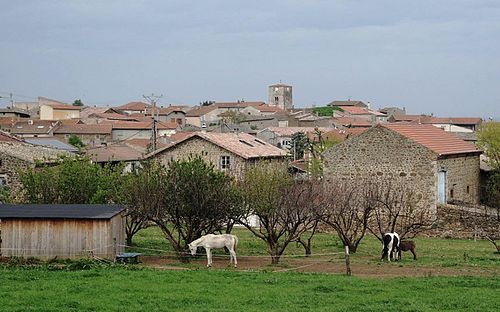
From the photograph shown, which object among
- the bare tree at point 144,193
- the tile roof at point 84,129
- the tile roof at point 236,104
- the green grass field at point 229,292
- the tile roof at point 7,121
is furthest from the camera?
the tile roof at point 236,104

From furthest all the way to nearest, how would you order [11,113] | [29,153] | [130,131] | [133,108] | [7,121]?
[133,108] < [11,113] < [7,121] < [130,131] < [29,153]

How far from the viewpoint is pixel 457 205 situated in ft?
143

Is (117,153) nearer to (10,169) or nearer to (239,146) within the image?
(239,146)

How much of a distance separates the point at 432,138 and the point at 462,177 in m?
3.22

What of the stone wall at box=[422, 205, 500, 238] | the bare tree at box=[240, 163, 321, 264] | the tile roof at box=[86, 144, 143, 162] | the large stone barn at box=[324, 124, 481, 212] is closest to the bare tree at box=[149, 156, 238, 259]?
the bare tree at box=[240, 163, 321, 264]

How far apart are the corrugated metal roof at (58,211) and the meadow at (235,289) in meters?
1.90

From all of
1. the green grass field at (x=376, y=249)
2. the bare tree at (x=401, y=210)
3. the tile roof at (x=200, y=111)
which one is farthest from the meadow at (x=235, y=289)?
the tile roof at (x=200, y=111)

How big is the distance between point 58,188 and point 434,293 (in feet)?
62.1

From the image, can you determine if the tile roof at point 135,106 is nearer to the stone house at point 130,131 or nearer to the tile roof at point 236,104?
the tile roof at point 236,104

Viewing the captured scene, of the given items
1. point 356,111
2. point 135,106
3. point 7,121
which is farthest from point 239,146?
point 135,106

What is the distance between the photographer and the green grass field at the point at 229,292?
18.7m

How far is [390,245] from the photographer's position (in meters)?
29.7

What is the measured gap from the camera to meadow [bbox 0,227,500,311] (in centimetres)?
1872

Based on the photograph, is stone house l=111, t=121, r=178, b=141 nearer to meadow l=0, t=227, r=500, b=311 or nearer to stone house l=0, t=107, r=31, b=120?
stone house l=0, t=107, r=31, b=120
